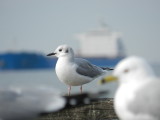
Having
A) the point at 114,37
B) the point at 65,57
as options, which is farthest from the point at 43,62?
the point at 65,57

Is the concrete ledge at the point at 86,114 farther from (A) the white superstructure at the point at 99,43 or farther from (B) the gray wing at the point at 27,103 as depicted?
(A) the white superstructure at the point at 99,43

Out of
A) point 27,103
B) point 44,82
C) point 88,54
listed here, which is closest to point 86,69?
point 27,103

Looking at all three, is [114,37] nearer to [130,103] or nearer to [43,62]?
[43,62]

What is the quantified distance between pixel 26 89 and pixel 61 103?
43 centimetres

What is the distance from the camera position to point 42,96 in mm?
3801

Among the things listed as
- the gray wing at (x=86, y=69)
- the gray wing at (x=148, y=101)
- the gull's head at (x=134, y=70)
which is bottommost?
the gray wing at (x=148, y=101)

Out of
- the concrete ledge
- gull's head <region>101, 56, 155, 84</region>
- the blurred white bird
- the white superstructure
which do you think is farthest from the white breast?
the white superstructure

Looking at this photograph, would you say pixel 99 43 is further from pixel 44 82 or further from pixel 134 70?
pixel 134 70

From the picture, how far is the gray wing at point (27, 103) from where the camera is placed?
12.3ft

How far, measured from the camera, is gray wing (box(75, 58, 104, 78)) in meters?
6.46

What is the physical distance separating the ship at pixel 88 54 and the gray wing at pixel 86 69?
48.5 meters

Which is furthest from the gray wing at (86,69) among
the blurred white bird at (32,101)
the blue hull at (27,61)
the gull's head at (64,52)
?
the blue hull at (27,61)

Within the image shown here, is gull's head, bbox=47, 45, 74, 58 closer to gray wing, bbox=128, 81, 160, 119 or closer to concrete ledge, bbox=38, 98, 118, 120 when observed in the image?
concrete ledge, bbox=38, 98, 118, 120

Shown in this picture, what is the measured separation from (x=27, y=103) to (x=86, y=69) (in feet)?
9.47
